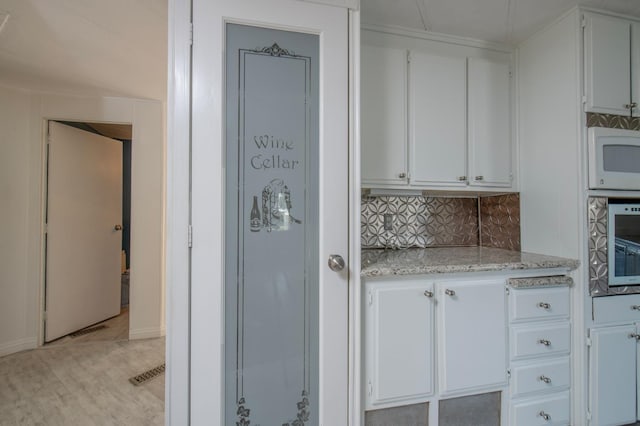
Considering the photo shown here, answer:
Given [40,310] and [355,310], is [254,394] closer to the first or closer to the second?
[355,310]

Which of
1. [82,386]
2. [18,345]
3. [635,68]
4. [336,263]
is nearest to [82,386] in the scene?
[82,386]

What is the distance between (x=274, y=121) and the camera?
4.43ft

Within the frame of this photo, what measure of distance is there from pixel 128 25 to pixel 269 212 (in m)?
1.61

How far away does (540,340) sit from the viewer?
165 centimetres

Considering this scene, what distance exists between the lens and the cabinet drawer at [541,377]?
1628mm

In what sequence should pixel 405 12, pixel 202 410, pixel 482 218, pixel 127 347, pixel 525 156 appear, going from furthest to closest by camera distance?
pixel 127 347
pixel 482 218
pixel 525 156
pixel 405 12
pixel 202 410

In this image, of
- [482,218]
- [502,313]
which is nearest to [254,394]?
[502,313]

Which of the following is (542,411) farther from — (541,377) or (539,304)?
(539,304)

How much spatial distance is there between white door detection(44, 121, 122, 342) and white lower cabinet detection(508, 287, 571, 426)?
3840 mm

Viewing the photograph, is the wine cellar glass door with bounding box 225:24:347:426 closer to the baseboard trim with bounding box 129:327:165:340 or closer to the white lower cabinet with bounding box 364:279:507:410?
the white lower cabinet with bounding box 364:279:507:410

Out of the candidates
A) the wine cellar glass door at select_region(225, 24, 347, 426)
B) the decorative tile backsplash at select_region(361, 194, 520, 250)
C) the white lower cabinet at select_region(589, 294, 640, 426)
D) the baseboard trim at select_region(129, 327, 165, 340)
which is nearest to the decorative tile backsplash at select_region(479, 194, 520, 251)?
the decorative tile backsplash at select_region(361, 194, 520, 250)

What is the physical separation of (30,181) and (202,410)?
2940mm

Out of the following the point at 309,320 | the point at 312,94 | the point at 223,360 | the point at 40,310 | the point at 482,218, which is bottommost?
the point at 40,310

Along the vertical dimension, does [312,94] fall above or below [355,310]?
above
